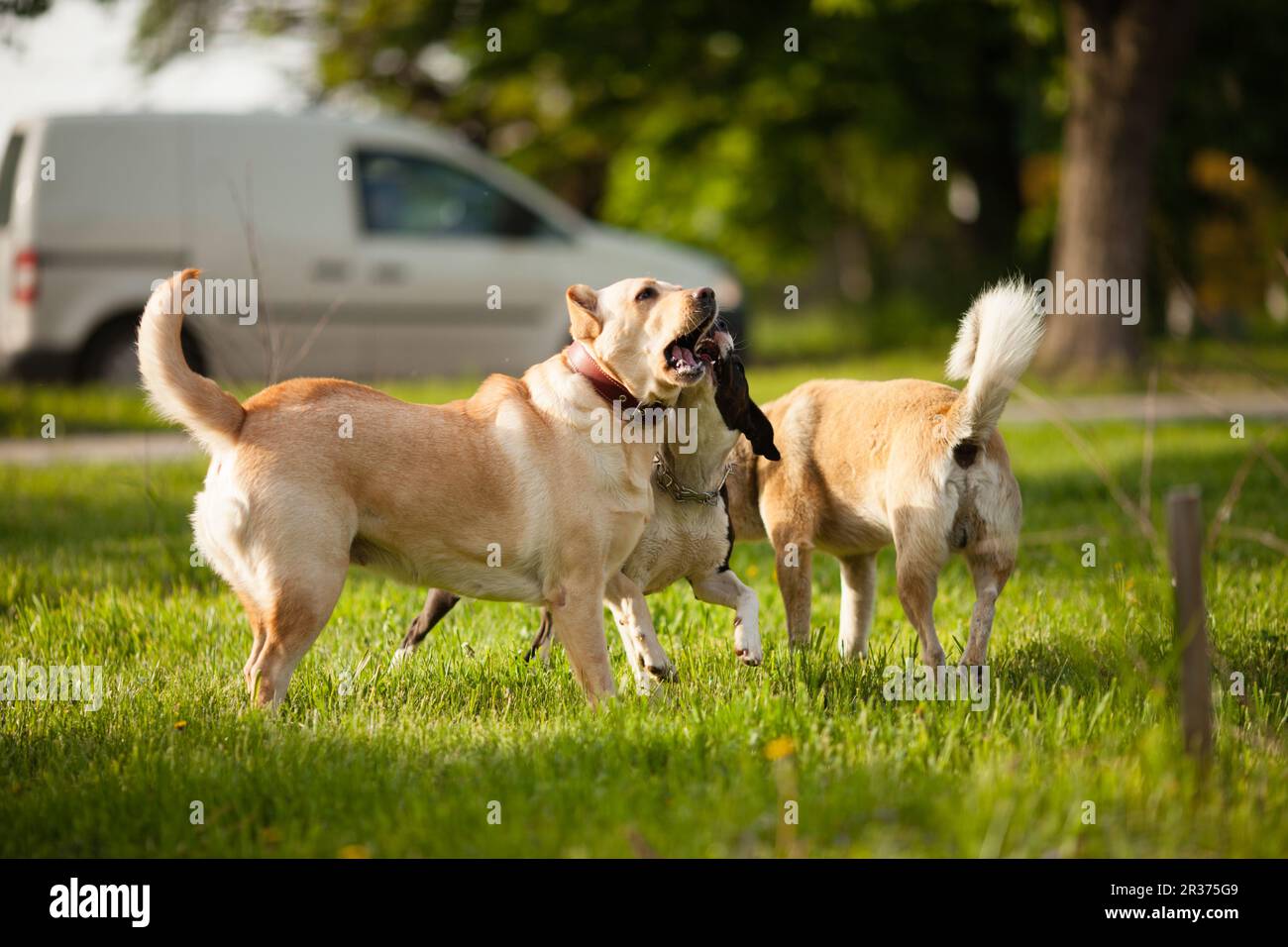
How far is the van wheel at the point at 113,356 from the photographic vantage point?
43.7 feet

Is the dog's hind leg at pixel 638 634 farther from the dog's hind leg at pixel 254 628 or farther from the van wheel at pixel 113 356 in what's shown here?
the van wheel at pixel 113 356

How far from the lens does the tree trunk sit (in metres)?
14.4

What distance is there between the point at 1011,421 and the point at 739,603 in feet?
28.5

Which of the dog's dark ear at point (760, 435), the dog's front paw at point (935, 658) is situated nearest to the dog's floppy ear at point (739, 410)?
the dog's dark ear at point (760, 435)

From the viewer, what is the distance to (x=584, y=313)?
16.0 feet

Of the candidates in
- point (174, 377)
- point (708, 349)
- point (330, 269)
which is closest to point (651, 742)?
point (708, 349)

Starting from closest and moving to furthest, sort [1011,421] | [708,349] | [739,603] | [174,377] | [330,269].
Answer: [174,377], [708,349], [739,603], [1011,421], [330,269]

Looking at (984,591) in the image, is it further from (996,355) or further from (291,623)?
(291,623)

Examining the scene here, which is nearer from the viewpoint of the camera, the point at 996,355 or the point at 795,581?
the point at 996,355

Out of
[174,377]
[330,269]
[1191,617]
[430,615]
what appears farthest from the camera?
[330,269]

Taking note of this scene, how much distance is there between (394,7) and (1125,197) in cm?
1223
